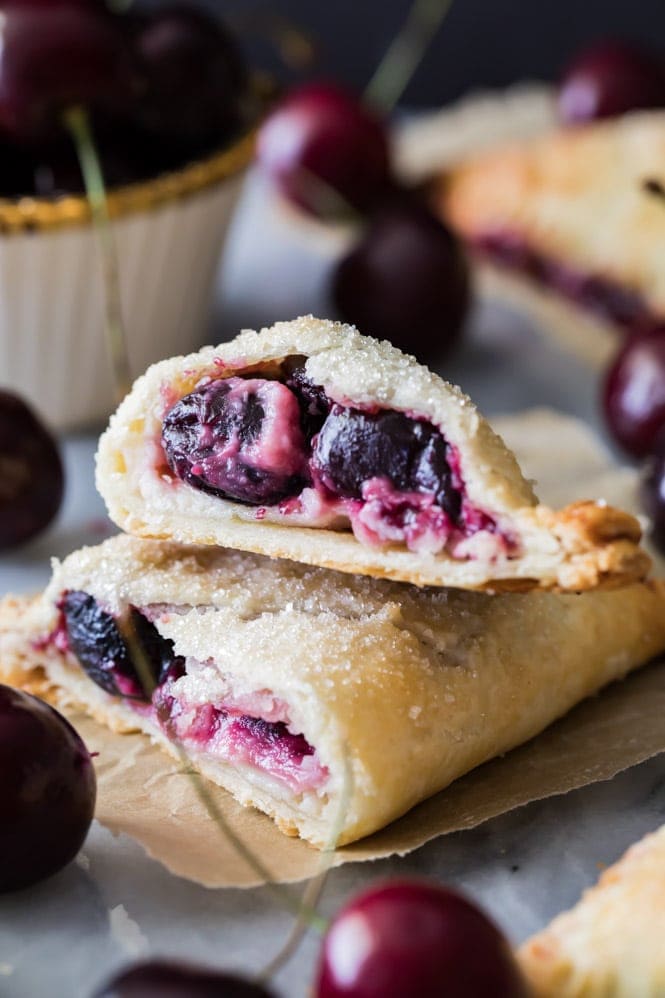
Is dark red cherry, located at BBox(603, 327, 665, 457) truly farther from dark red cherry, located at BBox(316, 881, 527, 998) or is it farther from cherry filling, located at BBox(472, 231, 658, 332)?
dark red cherry, located at BBox(316, 881, 527, 998)

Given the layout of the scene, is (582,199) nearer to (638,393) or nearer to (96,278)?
(638,393)

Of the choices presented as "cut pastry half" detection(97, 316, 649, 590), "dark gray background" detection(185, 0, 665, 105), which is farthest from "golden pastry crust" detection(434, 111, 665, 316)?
"cut pastry half" detection(97, 316, 649, 590)

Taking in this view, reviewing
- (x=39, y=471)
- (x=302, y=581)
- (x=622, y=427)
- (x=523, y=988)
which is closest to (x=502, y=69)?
(x=622, y=427)

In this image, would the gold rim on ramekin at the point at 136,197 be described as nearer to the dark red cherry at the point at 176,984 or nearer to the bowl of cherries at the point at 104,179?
the bowl of cherries at the point at 104,179

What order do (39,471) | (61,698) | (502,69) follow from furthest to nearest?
(502,69) < (39,471) < (61,698)

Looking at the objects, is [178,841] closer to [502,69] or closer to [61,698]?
[61,698]

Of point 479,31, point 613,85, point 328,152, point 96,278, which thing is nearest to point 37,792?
point 96,278

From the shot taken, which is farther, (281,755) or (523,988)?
(281,755)
